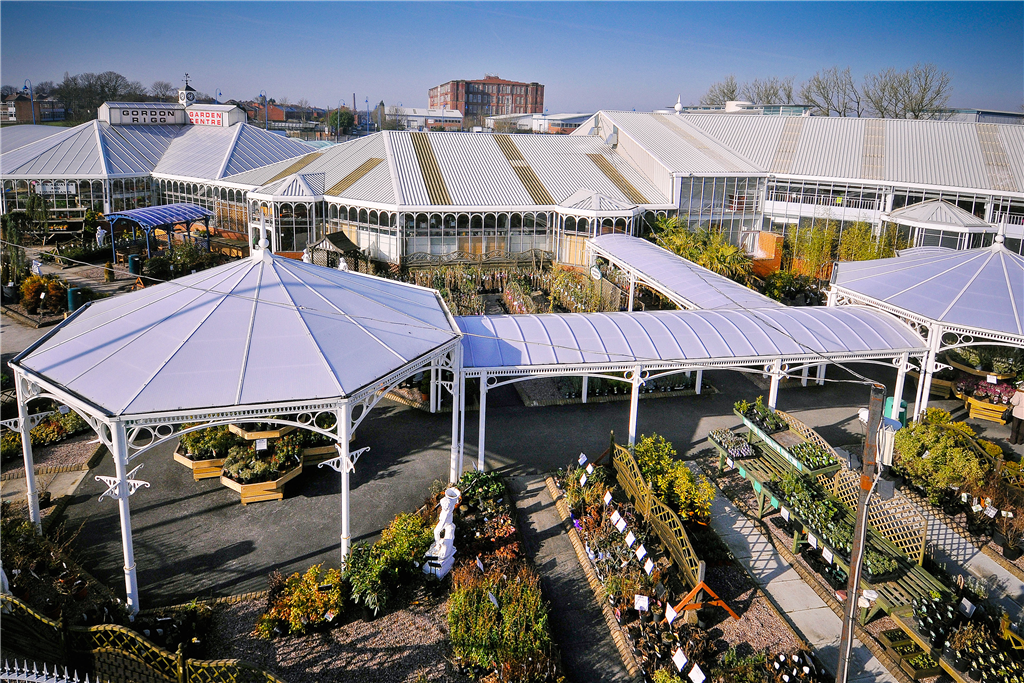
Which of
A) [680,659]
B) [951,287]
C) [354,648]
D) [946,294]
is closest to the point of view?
[680,659]

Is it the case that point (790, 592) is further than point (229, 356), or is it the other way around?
point (229, 356)

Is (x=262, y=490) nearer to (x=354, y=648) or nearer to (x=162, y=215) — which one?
(x=354, y=648)

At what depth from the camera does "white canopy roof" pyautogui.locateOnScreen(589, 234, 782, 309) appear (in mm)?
17828

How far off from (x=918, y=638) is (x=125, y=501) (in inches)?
407

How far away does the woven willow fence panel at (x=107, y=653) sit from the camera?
24.2ft

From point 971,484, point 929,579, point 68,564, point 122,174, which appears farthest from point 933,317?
point 122,174

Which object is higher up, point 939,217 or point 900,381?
point 939,217

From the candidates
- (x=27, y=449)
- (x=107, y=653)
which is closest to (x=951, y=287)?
(x=107, y=653)

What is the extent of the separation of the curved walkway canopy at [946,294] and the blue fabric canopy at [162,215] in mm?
22805

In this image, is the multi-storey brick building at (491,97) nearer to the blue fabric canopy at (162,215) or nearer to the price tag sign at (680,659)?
the blue fabric canopy at (162,215)

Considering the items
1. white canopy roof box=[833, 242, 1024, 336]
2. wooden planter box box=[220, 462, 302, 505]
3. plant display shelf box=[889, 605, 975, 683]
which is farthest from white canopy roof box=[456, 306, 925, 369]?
plant display shelf box=[889, 605, 975, 683]

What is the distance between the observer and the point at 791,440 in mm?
13039

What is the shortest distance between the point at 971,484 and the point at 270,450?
12385 millimetres

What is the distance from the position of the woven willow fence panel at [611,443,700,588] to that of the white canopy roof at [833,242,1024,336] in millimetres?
7960
